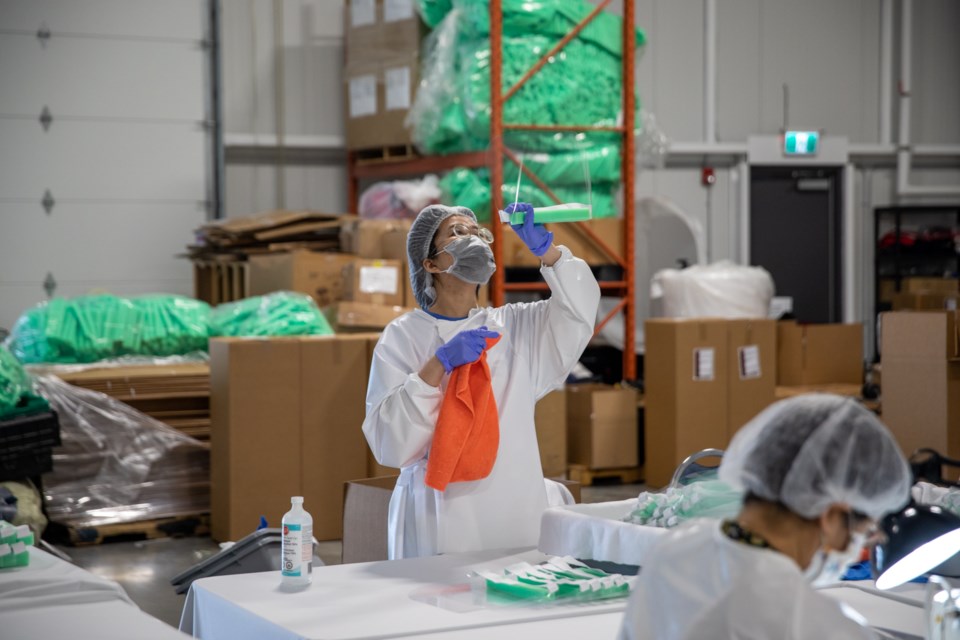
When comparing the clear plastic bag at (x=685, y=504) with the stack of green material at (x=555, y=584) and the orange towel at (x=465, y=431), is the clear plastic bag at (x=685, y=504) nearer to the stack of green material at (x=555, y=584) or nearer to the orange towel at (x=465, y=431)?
the stack of green material at (x=555, y=584)

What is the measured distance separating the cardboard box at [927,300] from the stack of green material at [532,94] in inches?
130

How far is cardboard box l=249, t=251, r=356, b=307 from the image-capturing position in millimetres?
7355

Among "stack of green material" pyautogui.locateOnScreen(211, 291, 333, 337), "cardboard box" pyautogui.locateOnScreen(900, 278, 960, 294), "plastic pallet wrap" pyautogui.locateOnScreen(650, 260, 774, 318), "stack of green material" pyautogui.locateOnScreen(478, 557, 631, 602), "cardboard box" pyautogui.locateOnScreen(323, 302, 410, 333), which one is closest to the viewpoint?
"stack of green material" pyautogui.locateOnScreen(478, 557, 631, 602)

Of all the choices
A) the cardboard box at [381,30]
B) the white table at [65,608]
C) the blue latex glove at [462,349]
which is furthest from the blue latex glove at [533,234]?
the cardboard box at [381,30]

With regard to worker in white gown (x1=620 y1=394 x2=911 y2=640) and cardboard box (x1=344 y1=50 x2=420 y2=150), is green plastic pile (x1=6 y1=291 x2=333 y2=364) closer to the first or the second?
cardboard box (x1=344 y1=50 x2=420 y2=150)

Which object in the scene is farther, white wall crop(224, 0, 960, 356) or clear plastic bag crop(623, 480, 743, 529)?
white wall crop(224, 0, 960, 356)

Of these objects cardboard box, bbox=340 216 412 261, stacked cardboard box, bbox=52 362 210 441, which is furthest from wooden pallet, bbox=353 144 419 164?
stacked cardboard box, bbox=52 362 210 441

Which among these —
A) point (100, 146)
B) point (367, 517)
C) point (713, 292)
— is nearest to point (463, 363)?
point (367, 517)

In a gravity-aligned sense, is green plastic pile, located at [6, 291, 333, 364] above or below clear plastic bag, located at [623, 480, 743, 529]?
above

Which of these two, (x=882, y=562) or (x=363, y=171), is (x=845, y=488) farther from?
(x=363, y=171)

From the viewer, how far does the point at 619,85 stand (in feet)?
27.5

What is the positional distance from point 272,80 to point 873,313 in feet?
20.6

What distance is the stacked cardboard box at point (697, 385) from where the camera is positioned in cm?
745

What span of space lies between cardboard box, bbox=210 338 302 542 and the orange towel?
286 cm
